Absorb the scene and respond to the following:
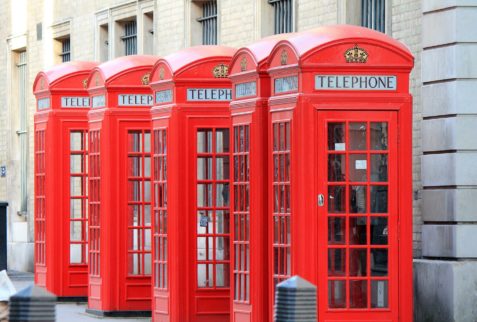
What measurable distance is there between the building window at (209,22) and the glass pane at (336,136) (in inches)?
403

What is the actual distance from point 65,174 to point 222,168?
17.0ft

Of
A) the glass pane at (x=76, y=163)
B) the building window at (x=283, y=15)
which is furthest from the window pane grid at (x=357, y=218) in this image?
the glass pane at (x=76, y=163)

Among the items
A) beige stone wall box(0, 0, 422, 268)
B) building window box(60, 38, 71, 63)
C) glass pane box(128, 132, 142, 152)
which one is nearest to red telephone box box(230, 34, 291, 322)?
beige stone wall box(0, 0, 422, 268)

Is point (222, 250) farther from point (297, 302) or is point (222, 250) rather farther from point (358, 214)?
point (297, 302)

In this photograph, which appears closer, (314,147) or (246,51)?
(314,147)

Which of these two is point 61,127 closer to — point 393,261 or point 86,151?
point 86,151

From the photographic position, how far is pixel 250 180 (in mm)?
15297

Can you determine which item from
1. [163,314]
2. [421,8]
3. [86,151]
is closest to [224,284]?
[163,314]

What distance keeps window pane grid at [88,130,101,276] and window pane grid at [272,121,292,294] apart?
5.39 metres

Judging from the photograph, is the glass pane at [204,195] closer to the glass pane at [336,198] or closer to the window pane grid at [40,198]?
the glass pane at [336,198]

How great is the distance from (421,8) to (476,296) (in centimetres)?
320

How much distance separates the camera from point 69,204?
22.0 meters

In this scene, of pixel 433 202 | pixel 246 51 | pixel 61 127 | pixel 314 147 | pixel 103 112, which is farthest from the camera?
pixel 61 127

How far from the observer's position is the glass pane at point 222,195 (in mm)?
17219
